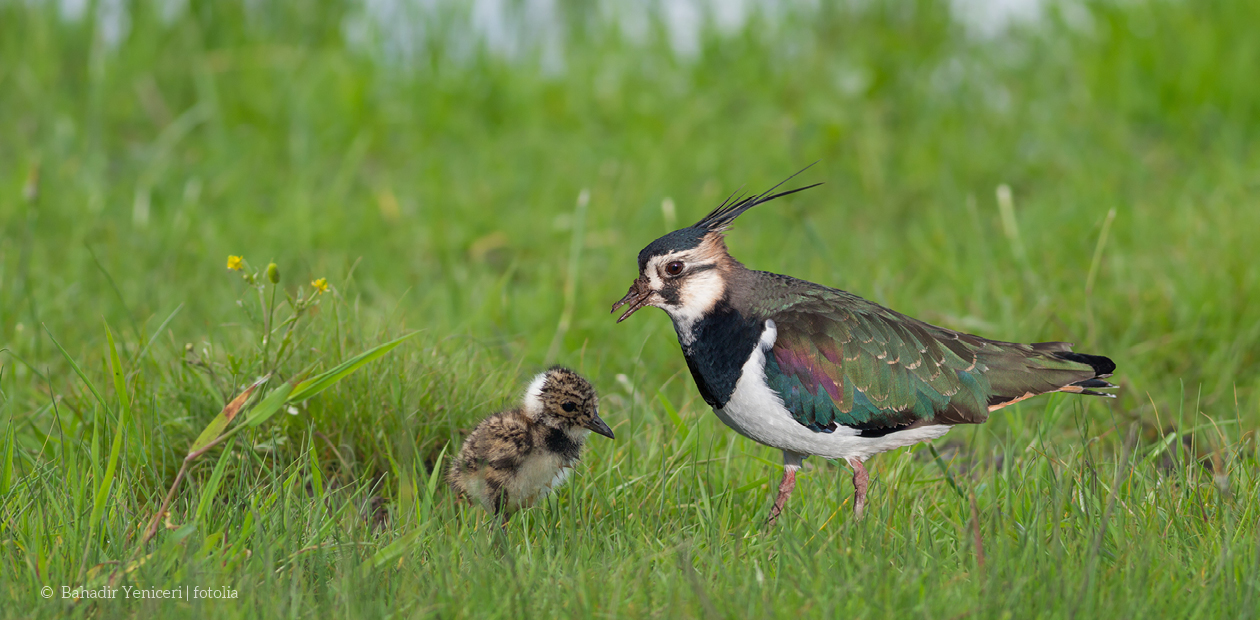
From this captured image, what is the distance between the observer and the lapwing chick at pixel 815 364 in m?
3.75

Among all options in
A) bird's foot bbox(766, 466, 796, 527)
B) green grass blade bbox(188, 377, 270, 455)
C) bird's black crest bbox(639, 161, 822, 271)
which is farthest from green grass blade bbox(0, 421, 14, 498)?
bird's foot bbox(766, 466, 796, 527)

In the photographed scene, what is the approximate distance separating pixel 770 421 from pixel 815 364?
0.28 metres

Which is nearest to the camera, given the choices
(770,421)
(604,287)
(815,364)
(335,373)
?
(335,373)

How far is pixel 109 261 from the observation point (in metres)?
6.51

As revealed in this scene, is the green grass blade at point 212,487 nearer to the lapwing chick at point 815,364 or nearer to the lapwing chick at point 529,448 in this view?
the lapwing chick at point 529,448

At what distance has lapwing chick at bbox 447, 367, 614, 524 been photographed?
4.01m

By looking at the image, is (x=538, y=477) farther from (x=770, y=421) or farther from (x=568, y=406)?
(x=770, y=421)

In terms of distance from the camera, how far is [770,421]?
3678mm

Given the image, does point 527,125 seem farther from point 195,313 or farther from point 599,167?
point 195,313

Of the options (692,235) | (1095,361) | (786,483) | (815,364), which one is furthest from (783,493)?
(1095,361)

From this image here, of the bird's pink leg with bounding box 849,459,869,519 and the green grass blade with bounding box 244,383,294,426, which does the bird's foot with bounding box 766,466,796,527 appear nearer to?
the bird's pink leg with bounding box 849,459,869,519

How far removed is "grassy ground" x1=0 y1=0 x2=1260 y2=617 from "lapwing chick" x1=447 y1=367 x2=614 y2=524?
0.44ft

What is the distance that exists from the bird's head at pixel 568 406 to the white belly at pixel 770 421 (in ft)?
1.65

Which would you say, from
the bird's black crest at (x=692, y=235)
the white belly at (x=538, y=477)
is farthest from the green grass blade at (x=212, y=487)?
the bird's black crest at (x=692, y=235)
